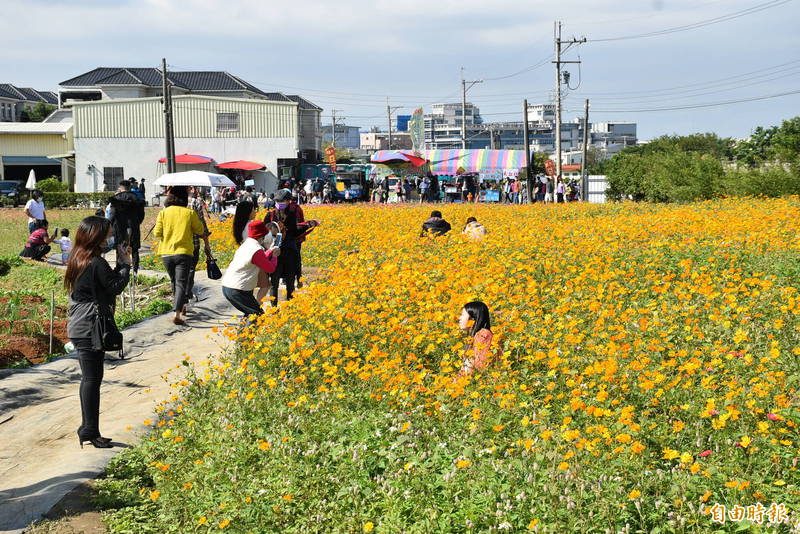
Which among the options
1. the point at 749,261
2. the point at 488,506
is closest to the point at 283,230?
the point at 749,261

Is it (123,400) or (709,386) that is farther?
(123,400)

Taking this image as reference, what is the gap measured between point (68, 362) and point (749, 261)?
26.8 feet

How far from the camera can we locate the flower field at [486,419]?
14.0 feet

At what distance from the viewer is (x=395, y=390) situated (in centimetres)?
602

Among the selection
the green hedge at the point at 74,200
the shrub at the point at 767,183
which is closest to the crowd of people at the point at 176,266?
the shrub at the point at 767,183

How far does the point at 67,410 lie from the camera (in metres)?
7.42

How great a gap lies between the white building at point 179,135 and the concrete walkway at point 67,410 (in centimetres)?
3629

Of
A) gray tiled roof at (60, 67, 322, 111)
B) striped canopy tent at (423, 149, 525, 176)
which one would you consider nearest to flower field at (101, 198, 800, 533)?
striped canopy tent at (423, 149, 525, 176)

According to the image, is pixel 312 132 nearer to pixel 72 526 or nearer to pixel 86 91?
pixel 86 91

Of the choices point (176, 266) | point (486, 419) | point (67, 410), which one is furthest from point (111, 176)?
point (486, 419)

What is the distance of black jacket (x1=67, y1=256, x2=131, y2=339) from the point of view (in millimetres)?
6191

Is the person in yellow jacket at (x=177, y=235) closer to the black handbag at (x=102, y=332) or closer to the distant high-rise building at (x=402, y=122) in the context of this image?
the black handbag at (x=102, y=332)

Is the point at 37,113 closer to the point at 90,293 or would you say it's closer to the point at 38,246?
the point at 38,246

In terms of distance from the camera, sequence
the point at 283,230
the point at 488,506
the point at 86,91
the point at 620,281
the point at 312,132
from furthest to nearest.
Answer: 1. the point at 312,132
2. the point at 86,91
3. the point at 283,230
4. the point at 620,281
5. the point at 488,506
